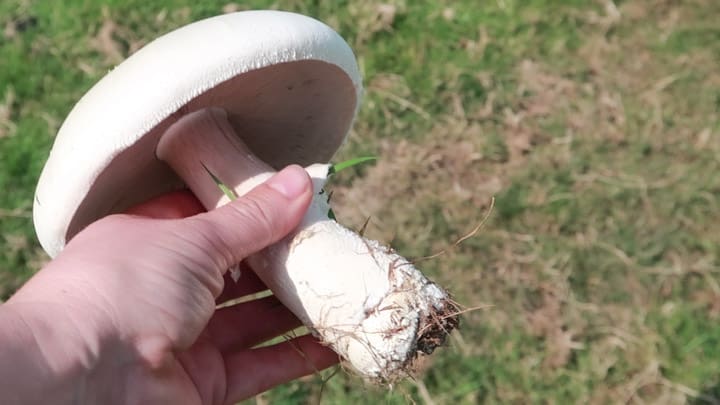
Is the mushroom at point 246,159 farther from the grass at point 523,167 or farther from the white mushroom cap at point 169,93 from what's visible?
the grass at point 523,167

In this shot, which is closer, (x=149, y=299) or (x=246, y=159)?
(x=149, y=299)

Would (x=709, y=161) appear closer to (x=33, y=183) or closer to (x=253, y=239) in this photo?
(x=253, y=239)

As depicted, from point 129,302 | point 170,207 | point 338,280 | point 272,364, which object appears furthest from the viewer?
point 272,364

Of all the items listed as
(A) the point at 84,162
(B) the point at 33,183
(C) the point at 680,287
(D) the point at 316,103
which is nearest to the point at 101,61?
(B) the point at 33,183

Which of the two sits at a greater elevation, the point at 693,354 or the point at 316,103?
the point at 316,103

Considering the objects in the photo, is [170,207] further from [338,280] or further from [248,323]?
[338,280]

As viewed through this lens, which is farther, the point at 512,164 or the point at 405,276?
the point at 512,164

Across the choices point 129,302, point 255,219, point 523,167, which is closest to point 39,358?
point 129,302
